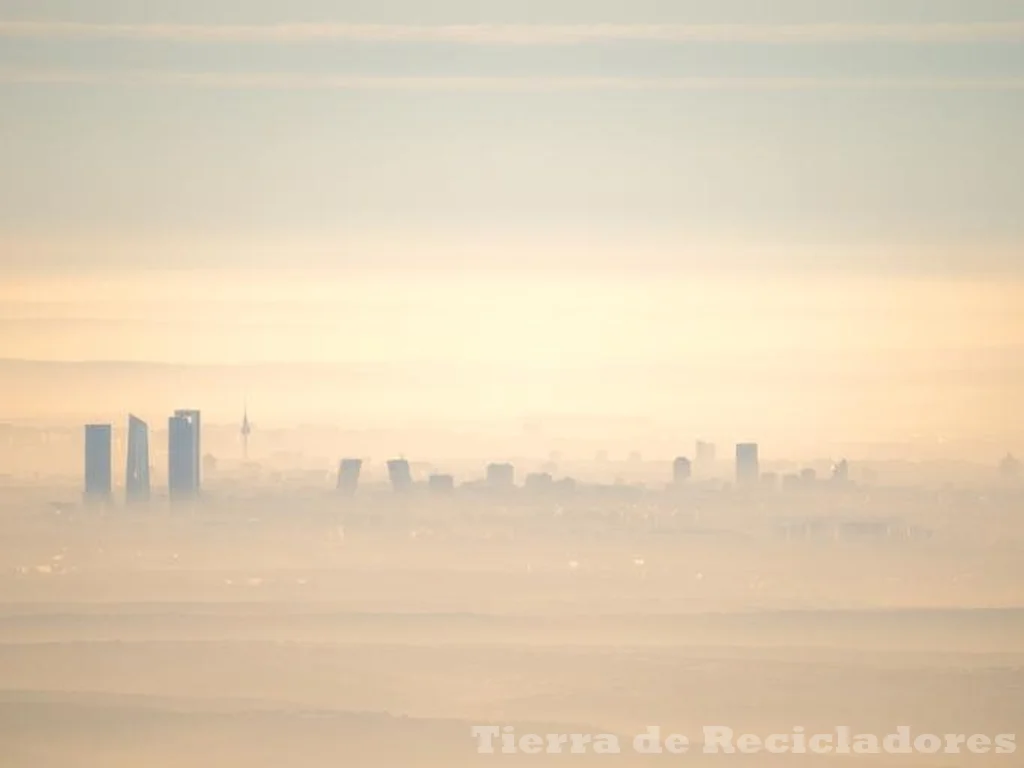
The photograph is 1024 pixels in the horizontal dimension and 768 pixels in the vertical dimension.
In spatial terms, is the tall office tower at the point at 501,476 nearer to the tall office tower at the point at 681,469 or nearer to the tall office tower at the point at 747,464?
the tall office tower at the point at 681,469

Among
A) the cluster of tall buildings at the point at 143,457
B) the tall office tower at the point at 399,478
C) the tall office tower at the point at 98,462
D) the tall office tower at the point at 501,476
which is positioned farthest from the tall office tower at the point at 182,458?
the tall office tower at the point at 501,476

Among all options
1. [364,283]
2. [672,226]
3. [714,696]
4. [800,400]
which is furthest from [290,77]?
[714,696]

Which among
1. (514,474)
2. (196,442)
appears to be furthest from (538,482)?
(196,442)

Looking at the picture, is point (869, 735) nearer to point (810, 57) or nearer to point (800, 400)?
point (800, 400)

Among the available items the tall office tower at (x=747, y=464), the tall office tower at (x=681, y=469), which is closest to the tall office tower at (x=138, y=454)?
the tall office tower at (x=681, y=469)

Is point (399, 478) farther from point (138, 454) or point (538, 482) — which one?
point (138, 454)

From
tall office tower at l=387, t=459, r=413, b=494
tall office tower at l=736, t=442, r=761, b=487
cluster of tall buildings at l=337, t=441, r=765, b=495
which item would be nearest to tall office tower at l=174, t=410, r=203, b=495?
cluster of tall buildings at l=337, t=441, r=765, b=495

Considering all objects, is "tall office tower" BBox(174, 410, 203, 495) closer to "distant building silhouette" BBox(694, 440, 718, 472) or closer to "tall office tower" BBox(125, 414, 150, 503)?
"tall office tower" BBox(125, 414, 150, 503)

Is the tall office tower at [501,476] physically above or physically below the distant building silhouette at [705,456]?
below
